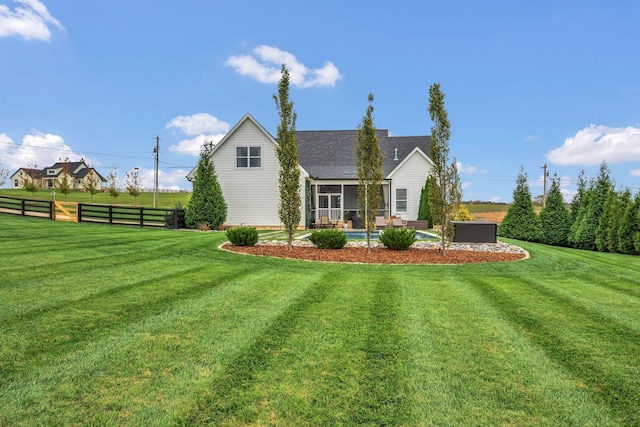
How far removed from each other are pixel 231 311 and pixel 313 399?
8.31 feet

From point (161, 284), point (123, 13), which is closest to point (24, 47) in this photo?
point (123, 13)

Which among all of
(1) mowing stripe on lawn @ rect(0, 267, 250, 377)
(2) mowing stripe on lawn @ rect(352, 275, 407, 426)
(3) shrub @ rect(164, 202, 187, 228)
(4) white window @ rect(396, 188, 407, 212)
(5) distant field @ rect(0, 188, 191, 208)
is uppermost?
(5) distant field @ rect(0, 188, 191, 208)

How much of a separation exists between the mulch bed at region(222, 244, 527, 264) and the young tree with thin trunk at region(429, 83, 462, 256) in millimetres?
720

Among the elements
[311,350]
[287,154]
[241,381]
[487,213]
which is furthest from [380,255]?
[487,213]

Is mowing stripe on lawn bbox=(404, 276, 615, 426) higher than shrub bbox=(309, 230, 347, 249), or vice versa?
shrub bbox=(309, 230, 347, 249)

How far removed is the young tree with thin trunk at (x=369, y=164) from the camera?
11.4 m

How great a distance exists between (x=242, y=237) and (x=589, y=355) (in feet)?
32.8

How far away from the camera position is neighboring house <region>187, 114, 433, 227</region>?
2173 cm

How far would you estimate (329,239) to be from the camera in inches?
466

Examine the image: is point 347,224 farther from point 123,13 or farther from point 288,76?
point 123,13

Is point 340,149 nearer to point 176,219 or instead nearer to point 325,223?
point 325,223

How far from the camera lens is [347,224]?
23.3m

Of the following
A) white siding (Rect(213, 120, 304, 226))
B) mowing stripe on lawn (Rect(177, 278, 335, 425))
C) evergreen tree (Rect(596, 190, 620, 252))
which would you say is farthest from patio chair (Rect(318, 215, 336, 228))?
mowing stripe on lawn (Rect(177, 278, 335, 425))

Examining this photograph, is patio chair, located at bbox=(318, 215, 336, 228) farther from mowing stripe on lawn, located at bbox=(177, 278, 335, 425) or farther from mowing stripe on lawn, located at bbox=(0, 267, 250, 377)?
mowing stripe on lawn, located at bbox=(177, 278, 335, 425)
